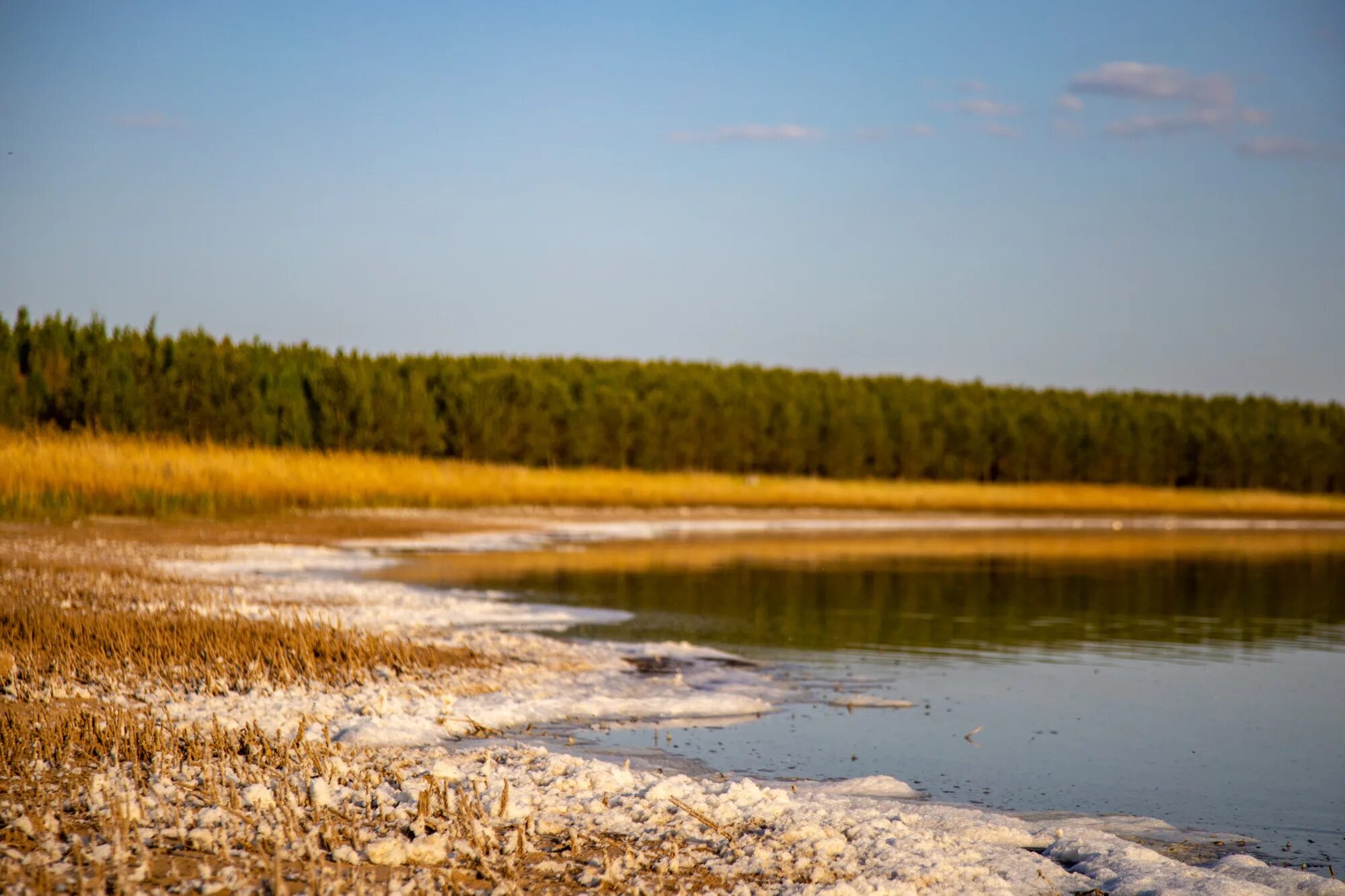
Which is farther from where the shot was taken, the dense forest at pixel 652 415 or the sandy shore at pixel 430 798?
the dense forest at pixel 652 415

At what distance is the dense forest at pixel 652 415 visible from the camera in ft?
145

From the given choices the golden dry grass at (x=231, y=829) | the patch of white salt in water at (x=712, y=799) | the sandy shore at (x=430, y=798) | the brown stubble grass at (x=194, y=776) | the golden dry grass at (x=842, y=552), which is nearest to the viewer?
the golden dry grass at (x=231, y=829)

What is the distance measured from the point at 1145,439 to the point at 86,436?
54705 mm

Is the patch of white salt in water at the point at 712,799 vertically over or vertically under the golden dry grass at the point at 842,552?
over

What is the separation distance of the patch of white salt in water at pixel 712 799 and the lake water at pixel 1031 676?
2.45 feet

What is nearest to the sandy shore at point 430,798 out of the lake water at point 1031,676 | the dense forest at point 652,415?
Result: the lake water at point 1031,676

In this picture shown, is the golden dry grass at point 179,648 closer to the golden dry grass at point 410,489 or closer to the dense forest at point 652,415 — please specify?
the golden dry grass at point 410,489

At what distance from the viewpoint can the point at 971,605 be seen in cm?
2192

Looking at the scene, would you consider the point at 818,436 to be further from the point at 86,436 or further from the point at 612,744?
the point at 612,744

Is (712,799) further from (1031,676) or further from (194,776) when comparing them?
(1031,676)

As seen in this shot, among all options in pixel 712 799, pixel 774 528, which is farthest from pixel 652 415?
pixel 712 799

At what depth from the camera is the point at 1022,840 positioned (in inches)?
293

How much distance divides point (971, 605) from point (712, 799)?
15.3 m

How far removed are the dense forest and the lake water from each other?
878 inches
